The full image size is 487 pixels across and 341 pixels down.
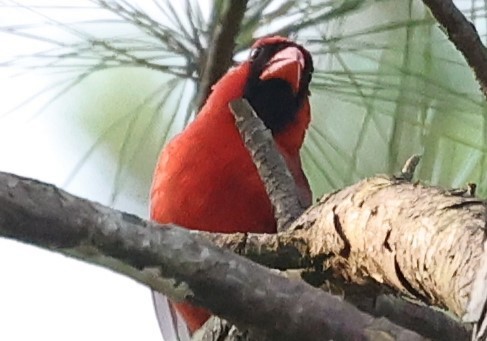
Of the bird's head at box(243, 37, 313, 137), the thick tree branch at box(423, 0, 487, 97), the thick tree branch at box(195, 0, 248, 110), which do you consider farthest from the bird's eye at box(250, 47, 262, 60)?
the thick tree branch at box(423, 0, 487, 97)

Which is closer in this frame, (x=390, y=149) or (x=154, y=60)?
(x=390, y=149)

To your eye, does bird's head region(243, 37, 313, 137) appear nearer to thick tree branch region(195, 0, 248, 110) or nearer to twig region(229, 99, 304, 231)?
thick tree branch region(195, 0, 248, 110)

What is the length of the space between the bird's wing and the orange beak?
0.33 m

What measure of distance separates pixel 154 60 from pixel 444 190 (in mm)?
551

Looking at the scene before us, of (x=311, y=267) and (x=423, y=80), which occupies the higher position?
(x=423, y=80)

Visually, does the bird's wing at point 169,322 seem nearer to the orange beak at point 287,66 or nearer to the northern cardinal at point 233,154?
the northern cardinal at point 233,154

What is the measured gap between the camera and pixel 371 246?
617 millimetres

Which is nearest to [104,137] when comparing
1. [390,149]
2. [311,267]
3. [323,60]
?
[323,60]

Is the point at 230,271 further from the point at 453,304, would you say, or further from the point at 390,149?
the point at 390,149

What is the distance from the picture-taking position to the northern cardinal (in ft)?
3.55

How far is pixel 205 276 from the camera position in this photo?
1.53 feet

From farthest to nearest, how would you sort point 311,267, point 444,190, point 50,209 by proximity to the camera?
point 311,267 < point 444,190 < point 50,209

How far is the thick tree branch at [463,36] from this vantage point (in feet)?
1.59

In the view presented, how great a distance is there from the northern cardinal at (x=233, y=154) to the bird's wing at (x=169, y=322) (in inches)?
1.1
